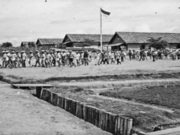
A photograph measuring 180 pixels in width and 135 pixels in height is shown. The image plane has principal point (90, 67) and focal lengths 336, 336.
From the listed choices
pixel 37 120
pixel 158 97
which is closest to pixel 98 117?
pixel 37 120

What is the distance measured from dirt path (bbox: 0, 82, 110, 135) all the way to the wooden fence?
17cm

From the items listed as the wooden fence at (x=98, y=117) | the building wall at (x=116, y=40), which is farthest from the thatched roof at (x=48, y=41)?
the wooden fence at (x=98, y=117)

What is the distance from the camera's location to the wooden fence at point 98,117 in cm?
770

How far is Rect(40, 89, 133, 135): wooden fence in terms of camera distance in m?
7.70

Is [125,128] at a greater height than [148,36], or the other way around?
[148,36]

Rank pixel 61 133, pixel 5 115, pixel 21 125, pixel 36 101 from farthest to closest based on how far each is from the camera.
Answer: pixel 36 101 < pixel 5 115 < pixel 21 125 < pixel 61 133

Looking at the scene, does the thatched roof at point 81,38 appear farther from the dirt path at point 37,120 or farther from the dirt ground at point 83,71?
the dirt path at point 37,120

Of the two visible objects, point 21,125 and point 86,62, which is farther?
point 86,62

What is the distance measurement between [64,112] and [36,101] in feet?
7.55

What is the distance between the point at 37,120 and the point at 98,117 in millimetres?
1807

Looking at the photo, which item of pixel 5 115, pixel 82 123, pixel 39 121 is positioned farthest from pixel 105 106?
pixel 5 115

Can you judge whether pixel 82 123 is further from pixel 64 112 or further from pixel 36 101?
pixel 36 101

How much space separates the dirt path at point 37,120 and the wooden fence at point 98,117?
165mm

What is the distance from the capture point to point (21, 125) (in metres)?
8.78
